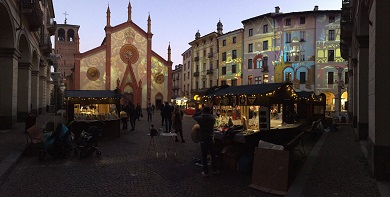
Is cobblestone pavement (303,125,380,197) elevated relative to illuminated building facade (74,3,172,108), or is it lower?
lower

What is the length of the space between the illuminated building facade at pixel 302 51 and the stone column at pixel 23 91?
109 ft

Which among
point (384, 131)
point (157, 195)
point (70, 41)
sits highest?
point (70, 41)

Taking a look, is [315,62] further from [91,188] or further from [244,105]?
[91,188]

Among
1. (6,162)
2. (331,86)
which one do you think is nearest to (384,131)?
(6,162)

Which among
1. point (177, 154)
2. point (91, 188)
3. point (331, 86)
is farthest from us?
point (331, 86)

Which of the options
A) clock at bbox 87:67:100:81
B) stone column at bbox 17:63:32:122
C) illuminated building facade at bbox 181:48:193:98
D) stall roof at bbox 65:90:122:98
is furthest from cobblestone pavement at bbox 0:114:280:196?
illuminated building facade at bbox 181:48:193:98

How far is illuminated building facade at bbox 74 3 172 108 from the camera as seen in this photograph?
1625 inches

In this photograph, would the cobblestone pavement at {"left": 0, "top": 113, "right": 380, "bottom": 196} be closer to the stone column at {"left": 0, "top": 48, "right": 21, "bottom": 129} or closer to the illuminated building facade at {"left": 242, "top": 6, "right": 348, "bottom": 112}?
the stone column at {"left": 0, "top": 48, "right": 21, "bottom": 129}

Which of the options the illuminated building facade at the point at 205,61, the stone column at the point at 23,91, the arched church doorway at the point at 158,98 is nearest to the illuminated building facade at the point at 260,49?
the illuminated building facade at the point at 205,61

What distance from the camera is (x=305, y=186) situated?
6.07 metres

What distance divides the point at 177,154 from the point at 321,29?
124 ft

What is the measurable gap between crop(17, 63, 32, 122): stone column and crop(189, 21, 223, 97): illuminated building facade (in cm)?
3378

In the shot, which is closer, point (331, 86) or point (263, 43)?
point (331, 86)

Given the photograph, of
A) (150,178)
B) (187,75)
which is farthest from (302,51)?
(150,178)
